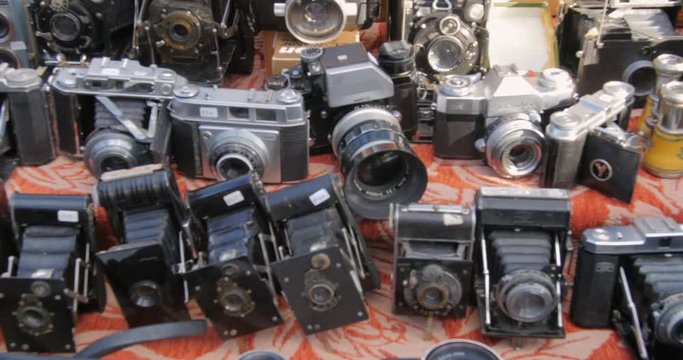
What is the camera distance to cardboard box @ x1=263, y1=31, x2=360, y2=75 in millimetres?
2836

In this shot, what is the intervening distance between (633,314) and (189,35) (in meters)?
1.55

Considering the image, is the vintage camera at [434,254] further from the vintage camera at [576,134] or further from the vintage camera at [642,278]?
the vintage camera at [576,134]

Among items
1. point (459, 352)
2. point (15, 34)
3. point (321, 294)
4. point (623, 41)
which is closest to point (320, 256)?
point (321, 294)

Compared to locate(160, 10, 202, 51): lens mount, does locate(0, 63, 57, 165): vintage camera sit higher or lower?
lower

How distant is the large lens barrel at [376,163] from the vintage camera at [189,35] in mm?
620

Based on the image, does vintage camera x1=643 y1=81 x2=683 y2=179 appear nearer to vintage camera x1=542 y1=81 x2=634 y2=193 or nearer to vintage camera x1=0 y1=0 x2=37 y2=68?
vintage camera x1=542 y1=81 x2=634 y2=193

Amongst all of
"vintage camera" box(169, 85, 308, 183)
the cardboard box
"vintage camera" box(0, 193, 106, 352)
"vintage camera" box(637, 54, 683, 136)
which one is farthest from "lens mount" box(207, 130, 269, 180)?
"vintage camera" box(637, 54, 683, 136)

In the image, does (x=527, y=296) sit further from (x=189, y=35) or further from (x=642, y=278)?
(x=189, y=35)

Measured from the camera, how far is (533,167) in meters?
2.41

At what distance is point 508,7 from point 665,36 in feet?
2.36

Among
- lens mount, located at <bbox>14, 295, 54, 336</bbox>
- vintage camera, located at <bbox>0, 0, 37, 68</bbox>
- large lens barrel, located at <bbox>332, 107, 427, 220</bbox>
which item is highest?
vintage camera, located at <bbox>0, 0, 37, 68</bbox>

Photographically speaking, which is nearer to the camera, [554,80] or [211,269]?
[211,269]

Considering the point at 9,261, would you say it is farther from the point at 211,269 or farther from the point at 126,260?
the point at 211,269

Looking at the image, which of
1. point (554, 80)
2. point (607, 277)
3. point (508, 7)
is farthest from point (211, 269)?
point (508, 7)
